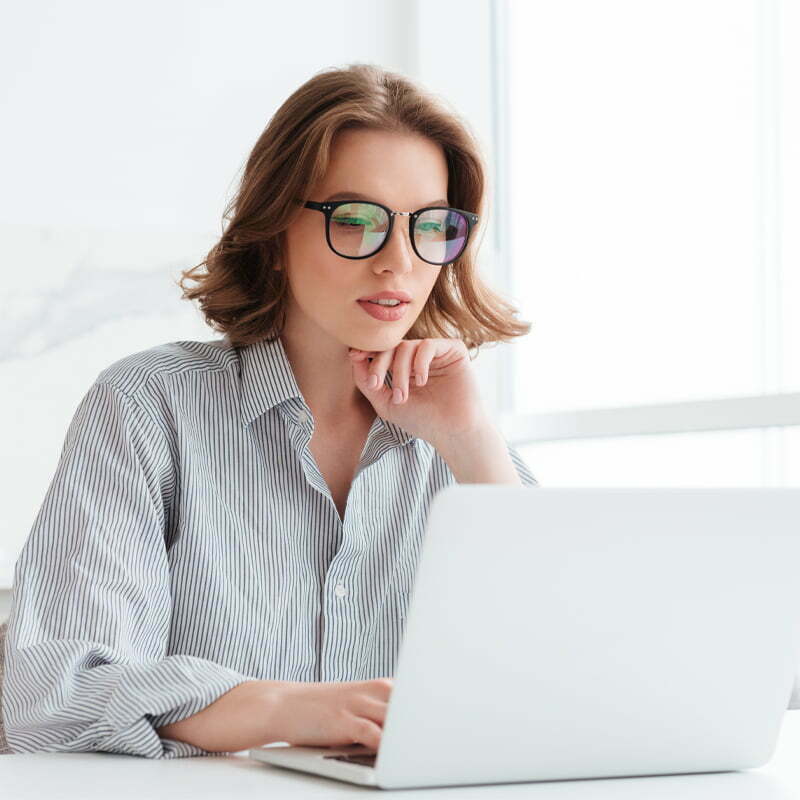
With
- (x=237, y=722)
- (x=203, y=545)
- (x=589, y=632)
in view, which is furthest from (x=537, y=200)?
(x=589, y=632)

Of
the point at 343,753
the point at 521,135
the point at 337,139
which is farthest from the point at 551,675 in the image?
the point at 521,135

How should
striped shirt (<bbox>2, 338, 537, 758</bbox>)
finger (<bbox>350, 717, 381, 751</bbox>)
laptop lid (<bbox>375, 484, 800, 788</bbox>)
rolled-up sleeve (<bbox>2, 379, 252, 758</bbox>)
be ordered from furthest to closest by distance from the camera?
striped shirt (<bbox>2, 338, 537, 758</bbox>) < rolled-up sleeve (<bbox>2, 379, 252, 758</bbox>) < finger (<bbox>350, 717, 381, 751</bbox>) < laptop lid (<bbox>375, 484, 800, 788</bbox>)

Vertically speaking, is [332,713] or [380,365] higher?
[380,365]

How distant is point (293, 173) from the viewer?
1.58 meters

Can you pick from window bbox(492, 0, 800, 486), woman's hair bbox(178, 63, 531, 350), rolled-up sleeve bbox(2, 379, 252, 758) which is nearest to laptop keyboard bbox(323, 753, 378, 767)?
rolled-up sleeve bbox(2, 379, 252, 758)

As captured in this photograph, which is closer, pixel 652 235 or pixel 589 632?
pixel 589 632

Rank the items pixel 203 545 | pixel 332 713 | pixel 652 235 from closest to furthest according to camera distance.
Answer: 1. pixel 332 713
2. pixel 203 545
3. pixel 652 235

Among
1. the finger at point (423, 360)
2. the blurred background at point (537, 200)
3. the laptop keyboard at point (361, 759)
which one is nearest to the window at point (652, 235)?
the blurred background at point (537, 200)

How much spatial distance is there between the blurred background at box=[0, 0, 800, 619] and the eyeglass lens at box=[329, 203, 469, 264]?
1326 mm

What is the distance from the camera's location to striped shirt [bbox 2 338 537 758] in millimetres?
1151

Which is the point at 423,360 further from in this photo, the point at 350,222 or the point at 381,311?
the point at 350,222

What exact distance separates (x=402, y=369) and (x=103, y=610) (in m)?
0.55

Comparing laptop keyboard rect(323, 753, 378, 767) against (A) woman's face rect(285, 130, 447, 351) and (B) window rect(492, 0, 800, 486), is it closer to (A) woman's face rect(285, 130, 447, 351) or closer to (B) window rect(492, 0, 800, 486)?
(A) woman's face rect(285, 130, 447, 351)

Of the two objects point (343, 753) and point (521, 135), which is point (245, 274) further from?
point (521, 135)
